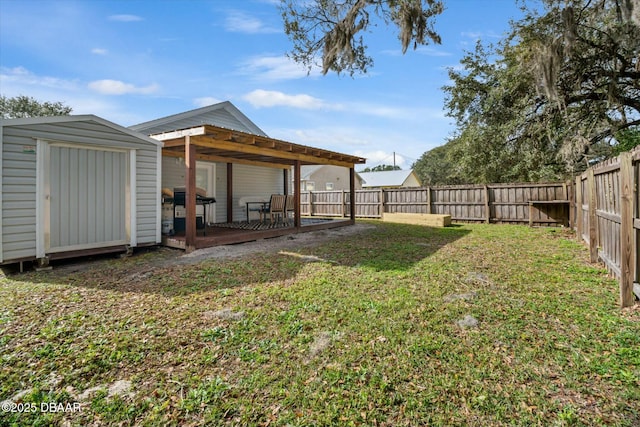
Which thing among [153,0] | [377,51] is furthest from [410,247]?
[153,0]

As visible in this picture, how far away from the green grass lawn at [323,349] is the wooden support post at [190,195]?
1.83 metres

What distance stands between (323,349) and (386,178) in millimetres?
30407

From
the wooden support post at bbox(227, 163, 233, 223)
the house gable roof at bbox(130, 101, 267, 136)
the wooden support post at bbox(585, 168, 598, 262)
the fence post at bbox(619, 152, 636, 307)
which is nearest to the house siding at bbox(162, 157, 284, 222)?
the wooden support post at bbox(227, 163, 233, 223)

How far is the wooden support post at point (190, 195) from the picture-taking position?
647cm

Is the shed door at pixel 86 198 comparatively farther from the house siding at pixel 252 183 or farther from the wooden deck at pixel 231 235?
the house siding at pixel 252 183

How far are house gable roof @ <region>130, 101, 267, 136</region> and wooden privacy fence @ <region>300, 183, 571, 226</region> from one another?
6.00 meters

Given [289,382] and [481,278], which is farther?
[481,278]

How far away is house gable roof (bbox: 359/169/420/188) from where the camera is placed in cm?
3034

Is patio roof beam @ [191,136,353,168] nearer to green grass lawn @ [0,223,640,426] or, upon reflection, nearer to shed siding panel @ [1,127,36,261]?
shed siding panel @ [1,127,36,261]

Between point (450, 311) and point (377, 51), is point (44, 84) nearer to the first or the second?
point (377, 51)

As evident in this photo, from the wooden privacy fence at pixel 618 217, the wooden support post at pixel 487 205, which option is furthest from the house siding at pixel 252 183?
the wooden privacy fence at pixel 618 217

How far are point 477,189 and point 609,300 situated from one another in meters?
9.92

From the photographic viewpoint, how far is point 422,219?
12.2 metres

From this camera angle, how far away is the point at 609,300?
3477 mm
